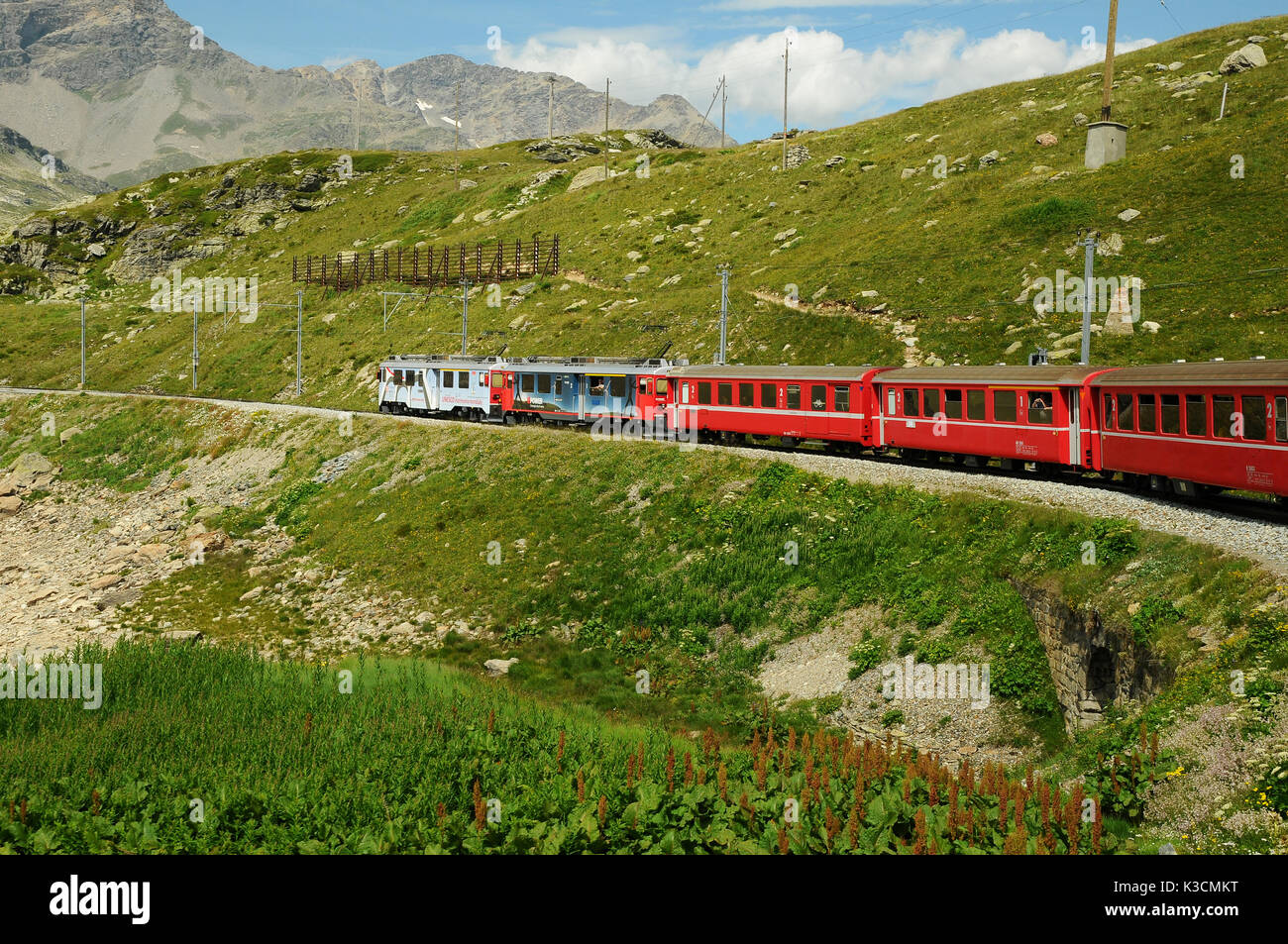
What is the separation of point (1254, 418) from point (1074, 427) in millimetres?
6418

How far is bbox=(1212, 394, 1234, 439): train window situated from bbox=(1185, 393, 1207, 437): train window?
0.29m

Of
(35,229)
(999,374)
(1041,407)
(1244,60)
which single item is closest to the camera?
(1041,407)

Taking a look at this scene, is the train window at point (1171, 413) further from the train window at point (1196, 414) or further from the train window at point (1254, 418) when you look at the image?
the train window at point (1254, 418)

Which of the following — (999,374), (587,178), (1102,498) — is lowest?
(1102,498)

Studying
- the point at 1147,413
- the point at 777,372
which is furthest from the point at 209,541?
the point at 1147,413

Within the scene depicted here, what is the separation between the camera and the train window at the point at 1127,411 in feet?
79.9

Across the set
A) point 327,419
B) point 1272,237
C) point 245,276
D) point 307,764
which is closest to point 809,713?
point 307,764

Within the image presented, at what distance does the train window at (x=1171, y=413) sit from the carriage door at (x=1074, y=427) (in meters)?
3.20

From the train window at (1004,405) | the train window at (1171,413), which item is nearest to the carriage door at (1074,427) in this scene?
the train window at (1004,405)

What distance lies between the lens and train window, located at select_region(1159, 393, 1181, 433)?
2255cm

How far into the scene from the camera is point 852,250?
2468 inches

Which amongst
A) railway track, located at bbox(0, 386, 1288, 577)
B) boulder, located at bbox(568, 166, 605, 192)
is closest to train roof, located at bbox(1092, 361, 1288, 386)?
railway track, located at bbox(0, 386, 1288, 577)

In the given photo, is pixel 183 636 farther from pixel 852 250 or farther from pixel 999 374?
pixel 852 250
